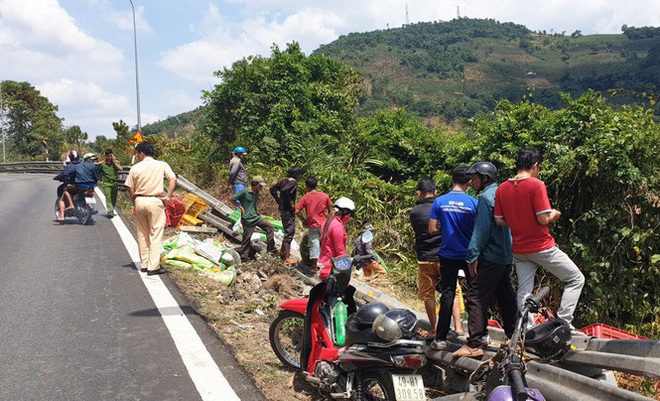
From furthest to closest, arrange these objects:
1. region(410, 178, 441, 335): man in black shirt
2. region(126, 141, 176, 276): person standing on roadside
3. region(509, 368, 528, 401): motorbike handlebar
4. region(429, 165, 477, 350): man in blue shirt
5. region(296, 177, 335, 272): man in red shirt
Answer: region(296, 177, 335, 272): man in red shirt, region(126, 141, 176, 276): person standing on roadside, region(410, 178, 441, 335): man in black shirt, region(429, 165, 477, 350): man in blue shirt, region(509, 368, 528, 401): motorbike handlebar

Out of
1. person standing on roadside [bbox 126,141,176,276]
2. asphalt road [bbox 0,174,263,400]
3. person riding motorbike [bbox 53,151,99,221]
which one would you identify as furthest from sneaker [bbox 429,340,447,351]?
person riding motorbike [bbox 53,151,99,221]

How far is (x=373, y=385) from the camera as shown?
4.19 metres

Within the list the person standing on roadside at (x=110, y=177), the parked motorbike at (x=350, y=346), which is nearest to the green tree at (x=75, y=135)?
the person standing on roadside at (x=110, y=177)

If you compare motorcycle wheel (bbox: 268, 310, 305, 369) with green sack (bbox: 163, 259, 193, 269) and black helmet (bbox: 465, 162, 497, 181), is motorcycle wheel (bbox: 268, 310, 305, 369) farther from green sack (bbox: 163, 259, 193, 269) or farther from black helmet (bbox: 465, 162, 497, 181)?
green sack (bbox: 163, 259, 193, 269)

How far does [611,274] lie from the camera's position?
22.8 feet

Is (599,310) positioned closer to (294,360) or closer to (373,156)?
(294,360)

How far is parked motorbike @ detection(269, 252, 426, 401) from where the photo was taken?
3.92 m

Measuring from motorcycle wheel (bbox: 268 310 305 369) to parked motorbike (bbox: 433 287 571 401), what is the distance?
71.1 inches

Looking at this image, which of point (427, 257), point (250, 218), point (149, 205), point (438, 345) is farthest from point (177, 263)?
point (438, 345)

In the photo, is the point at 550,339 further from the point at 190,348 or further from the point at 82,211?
the point at 82,211

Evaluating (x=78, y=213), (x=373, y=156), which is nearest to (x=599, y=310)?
(x=373, y=156)

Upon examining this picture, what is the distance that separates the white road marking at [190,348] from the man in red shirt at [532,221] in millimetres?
2694

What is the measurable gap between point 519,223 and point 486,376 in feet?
5.12

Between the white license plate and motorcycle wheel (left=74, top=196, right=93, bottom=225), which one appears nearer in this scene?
the white license plate
